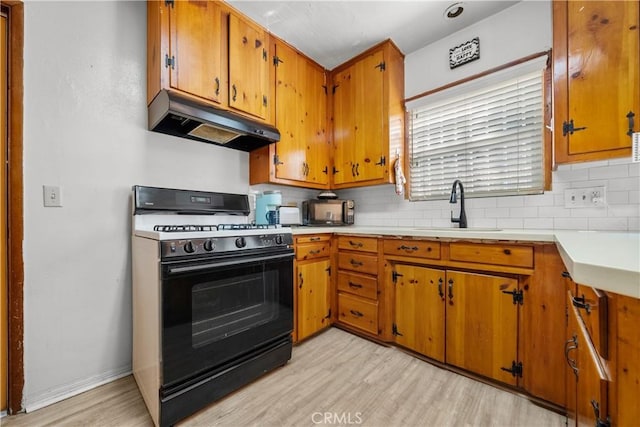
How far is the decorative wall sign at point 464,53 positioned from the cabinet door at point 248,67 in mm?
1560

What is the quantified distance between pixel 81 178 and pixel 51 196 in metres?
0.17

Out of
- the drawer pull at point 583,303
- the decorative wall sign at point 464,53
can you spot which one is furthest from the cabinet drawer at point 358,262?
the decorative wall sign at point 464,53

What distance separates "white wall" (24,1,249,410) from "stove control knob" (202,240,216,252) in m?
0.76

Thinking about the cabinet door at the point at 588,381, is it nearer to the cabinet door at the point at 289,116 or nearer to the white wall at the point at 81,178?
the cabinet door at the point at 289,116

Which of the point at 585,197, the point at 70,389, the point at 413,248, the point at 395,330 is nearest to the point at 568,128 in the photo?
the point at 585,197

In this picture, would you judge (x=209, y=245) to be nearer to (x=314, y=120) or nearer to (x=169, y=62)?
(x=169, y=62)

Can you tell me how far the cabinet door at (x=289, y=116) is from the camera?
232 centimetres

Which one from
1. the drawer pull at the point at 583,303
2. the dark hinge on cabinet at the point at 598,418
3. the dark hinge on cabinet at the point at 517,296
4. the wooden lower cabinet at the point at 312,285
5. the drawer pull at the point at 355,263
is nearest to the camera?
the dark hinge on cabinet at the point at 598,418

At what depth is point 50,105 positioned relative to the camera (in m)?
1.46

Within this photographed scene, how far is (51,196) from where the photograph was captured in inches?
57.2

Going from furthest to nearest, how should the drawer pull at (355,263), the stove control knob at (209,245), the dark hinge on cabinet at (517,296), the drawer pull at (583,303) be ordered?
1. the drawer pull at (355,263)
2. the dark hinge on cabinet at (517,296)
3. the stove control knob at (209,245)
4. the drawer pull at (583,303)

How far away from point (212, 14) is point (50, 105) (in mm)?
1138

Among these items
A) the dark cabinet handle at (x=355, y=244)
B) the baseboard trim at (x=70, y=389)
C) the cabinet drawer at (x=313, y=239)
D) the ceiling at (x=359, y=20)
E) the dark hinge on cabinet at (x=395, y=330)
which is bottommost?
the baseboard trim at (x=70, y=389)

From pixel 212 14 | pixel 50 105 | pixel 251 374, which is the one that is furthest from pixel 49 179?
pixel 251 374
